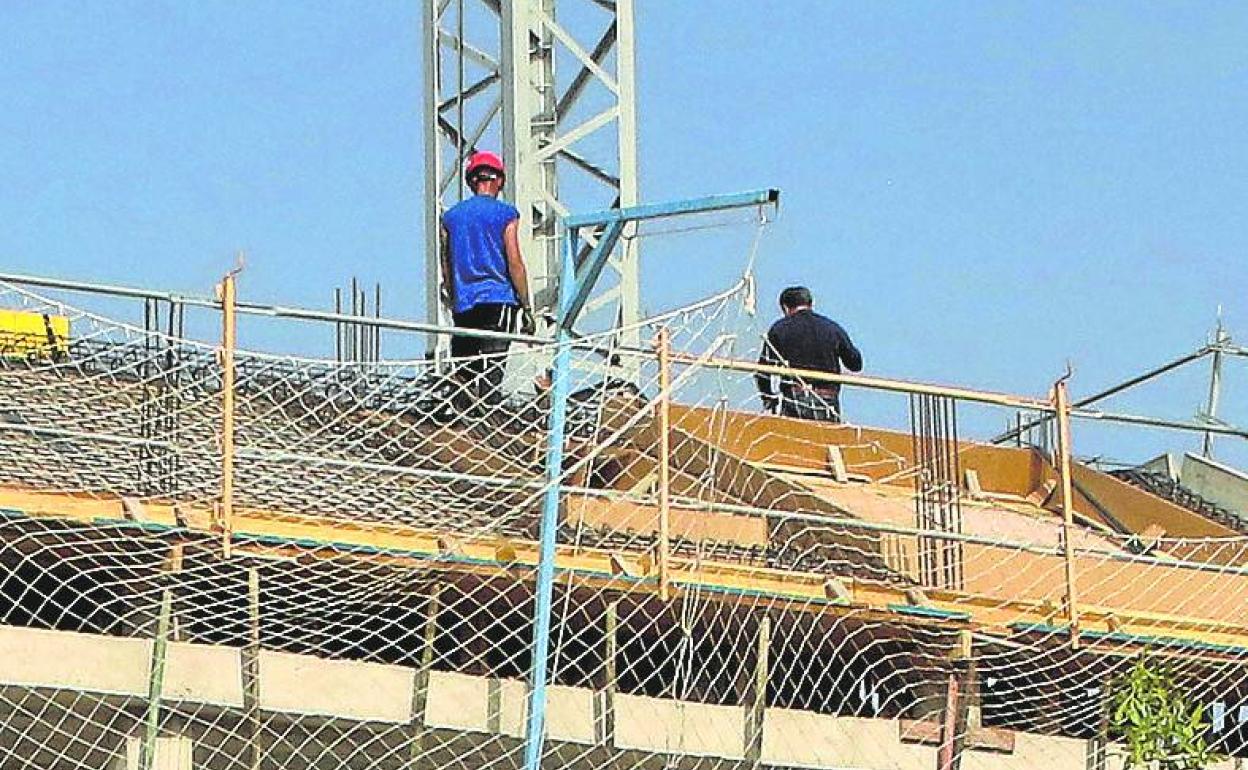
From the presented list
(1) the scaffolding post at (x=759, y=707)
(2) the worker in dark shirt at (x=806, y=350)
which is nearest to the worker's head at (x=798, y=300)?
(2) the worker in dark shirt at (x=806, y=350)

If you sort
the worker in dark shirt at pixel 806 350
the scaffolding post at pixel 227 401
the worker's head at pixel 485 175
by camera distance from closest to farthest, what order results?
the scaffolding post at pixel 227 401 < the worker's head at pixel 485 175 < the worker in dark shirt at pixel 806 350

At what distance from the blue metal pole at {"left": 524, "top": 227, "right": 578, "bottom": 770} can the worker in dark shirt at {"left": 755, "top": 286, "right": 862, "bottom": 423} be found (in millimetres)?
4070

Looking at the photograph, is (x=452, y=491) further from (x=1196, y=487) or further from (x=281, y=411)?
(x=1196, y=487)

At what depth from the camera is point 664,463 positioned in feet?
42.4

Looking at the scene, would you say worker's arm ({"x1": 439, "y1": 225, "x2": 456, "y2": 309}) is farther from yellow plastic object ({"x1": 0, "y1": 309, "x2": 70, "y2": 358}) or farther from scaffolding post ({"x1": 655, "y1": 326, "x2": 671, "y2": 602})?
scaffolding post ({"x1": 655, "y1": 326, "x2": 671, "y2": 602})

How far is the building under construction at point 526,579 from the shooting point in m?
12.5

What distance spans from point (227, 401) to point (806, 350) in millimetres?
5802

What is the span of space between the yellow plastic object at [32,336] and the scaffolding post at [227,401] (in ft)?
3.81

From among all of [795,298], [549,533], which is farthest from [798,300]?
[549,533]

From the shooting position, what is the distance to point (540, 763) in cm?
1288

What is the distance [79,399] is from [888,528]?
3739mm

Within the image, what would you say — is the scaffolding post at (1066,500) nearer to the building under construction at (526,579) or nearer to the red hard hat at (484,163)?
the building under construction at (526,579)

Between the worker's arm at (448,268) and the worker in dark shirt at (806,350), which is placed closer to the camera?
the worker's arm at (448,268)

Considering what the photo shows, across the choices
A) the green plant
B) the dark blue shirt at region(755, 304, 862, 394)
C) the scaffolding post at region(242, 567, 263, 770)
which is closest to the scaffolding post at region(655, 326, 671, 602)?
the scaffolding post at region(242, 567, 263, 770)
